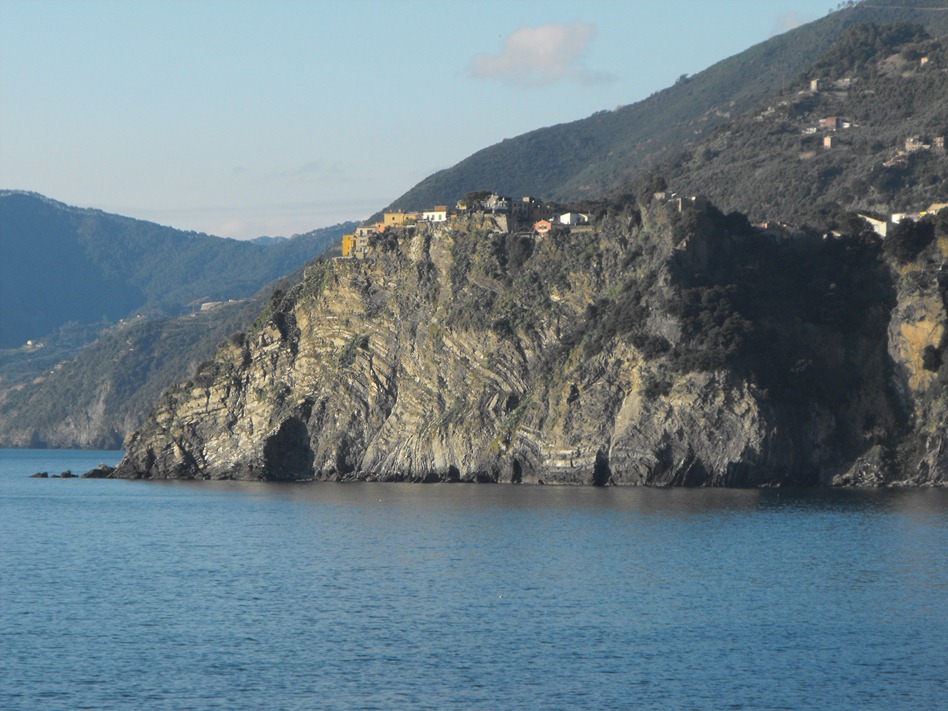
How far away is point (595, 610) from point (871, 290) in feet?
174

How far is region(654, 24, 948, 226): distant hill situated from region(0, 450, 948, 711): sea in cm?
6948

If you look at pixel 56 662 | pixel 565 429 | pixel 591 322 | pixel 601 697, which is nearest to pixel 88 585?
pixel 56 662

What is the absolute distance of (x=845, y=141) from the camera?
162 metres

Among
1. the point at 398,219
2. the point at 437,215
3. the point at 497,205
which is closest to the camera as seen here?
the point at 497,205

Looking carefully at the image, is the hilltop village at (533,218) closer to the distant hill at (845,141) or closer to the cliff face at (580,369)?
the cliff face at (580,369)

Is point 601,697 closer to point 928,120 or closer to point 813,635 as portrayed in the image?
point 813,635

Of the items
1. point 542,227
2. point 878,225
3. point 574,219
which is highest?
point 574,219

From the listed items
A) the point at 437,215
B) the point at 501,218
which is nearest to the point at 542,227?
the point at 501,218

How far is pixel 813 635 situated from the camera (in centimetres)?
4259

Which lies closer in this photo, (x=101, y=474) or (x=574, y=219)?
(x=574, y=219)

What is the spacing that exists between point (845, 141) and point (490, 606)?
12481 centimetres

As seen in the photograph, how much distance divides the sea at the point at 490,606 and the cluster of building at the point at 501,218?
104ft

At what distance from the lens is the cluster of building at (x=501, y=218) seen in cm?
10706

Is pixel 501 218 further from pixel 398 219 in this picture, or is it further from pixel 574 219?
pixel 398 219
